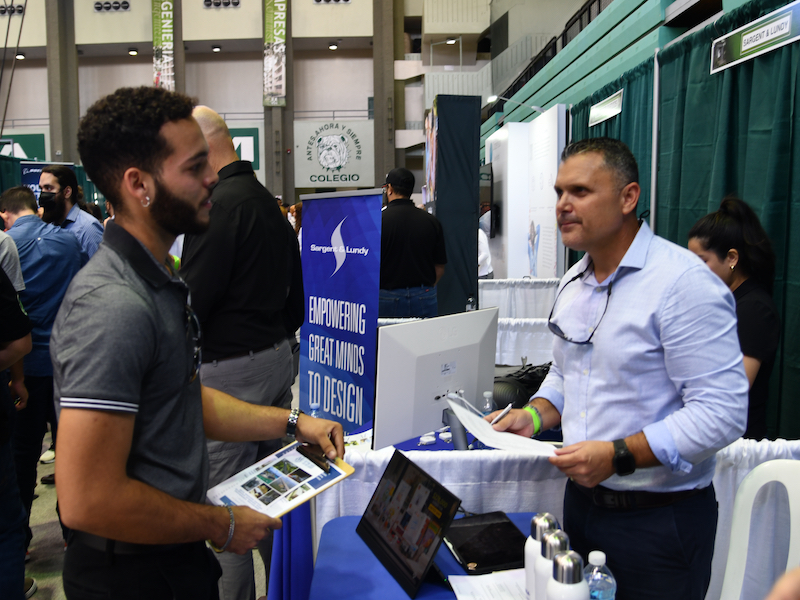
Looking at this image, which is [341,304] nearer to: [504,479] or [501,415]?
[504,479]

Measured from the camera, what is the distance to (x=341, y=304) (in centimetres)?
308

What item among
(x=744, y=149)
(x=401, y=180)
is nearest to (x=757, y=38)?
(x=744, y=149)

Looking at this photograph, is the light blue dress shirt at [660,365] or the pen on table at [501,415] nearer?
the light blue dress shirt at [660,365]

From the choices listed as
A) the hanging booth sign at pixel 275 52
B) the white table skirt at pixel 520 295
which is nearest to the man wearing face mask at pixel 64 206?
the white table skirt at pixel 520 295

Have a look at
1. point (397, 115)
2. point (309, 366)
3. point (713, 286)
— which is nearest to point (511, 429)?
point (713, 286)

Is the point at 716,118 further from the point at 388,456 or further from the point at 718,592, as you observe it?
the point at 388,456

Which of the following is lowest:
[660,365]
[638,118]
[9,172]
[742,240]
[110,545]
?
[110,545]

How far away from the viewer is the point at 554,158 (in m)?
6.29

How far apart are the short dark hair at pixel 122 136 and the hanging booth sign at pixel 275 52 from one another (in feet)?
46.9

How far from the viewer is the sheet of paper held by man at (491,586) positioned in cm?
124

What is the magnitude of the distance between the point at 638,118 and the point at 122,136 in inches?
192

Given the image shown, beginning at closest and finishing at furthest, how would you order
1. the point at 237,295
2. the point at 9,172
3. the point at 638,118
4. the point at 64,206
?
the point at 237,295 < the point at 64,206 < the point at 638,118 < the point at 9,172

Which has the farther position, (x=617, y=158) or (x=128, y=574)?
(x=617, y=158)

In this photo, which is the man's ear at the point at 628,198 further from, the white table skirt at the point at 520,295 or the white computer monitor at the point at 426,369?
the white table skirt at the point at 520,295
